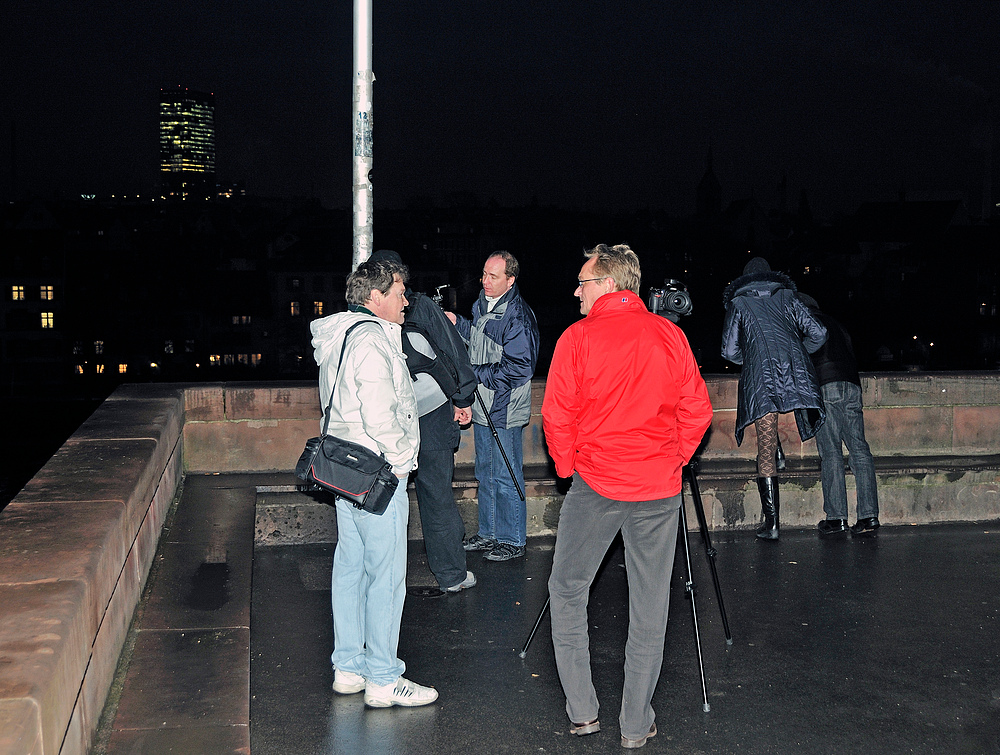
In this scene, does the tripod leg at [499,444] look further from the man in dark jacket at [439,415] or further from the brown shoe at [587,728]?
the brown shoe at [587,728]

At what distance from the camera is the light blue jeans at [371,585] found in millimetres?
4152

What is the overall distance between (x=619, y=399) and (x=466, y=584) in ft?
8.12

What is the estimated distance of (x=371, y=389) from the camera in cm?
396

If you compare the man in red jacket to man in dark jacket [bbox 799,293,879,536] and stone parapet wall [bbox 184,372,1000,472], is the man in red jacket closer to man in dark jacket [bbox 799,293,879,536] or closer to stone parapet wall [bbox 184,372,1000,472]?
man in dark jacket [bbox 799,293,879,536]

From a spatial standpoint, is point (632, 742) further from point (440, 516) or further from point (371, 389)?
point (440, 516)

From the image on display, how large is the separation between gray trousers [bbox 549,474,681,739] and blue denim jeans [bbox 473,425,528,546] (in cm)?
252

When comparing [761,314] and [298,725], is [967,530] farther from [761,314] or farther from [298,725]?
[298,725]

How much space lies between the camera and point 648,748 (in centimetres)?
385

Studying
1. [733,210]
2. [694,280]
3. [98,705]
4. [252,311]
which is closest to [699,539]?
[98,705]

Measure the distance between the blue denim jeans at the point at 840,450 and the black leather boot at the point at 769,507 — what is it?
1.44 feet

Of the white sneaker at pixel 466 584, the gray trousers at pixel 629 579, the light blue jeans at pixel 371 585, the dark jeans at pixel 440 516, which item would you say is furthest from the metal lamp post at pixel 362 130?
the gray trousers at pixel 629 579

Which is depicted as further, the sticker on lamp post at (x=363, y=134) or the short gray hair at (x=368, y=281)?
the sticker on lamp post at (x=363, y=134)

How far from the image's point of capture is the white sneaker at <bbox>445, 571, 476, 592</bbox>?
227 inches

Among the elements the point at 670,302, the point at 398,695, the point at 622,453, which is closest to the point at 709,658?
the point at 398,695
